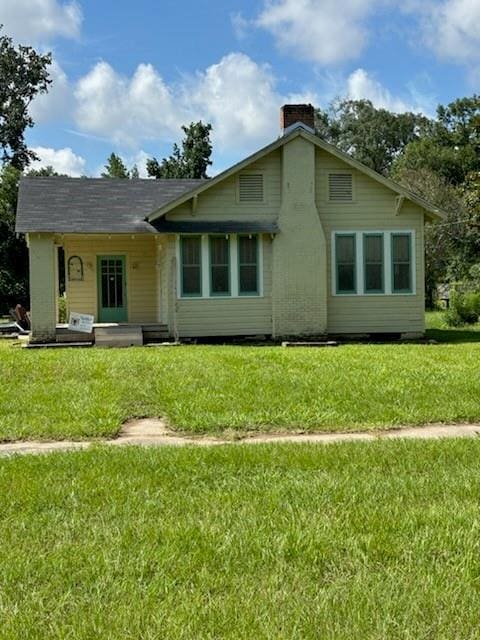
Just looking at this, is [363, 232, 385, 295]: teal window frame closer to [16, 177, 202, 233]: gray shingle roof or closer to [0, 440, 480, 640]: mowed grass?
[16, 177, 202, 233]: gray shingle roof

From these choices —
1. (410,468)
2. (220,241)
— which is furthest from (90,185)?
(410,468)

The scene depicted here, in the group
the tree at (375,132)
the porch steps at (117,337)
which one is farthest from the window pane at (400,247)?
the tree at (375,132)

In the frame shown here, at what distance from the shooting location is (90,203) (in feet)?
63.4

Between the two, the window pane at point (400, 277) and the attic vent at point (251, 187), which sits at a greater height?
the attic vent at point (251, 187)

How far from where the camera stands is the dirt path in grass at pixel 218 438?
23.1 feet

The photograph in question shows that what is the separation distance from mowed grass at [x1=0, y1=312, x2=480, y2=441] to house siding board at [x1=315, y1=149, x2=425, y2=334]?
185 inches

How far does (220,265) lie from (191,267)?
76cm

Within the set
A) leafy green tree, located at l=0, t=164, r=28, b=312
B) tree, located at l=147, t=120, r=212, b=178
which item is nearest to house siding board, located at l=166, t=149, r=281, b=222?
leafy green tree, located at l=0, t=164, r=28, b=312

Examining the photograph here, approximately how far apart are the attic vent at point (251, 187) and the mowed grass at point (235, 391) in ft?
19.0

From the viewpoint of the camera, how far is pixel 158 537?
4.21 m

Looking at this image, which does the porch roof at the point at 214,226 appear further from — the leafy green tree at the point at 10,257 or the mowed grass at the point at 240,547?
the leafy green tree at the point at 10,257

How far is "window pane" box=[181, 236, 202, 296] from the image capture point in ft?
58.8

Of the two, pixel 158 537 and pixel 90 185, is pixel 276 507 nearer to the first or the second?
pixel 158 537

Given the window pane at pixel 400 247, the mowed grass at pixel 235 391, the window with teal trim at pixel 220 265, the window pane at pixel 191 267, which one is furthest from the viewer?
the window pane at pixel 400 247
